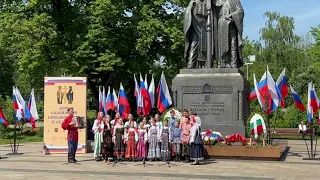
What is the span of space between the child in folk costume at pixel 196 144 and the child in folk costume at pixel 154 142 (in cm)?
127

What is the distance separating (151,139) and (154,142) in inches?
5.4

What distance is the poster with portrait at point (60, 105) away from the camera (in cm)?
1855

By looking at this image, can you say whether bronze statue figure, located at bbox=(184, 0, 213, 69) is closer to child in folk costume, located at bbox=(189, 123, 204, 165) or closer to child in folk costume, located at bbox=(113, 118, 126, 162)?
child in folk costume, located at bbox=(113, 118, 126, 162)

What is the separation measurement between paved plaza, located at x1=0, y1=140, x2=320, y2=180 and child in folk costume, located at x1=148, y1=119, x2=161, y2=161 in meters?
0.44

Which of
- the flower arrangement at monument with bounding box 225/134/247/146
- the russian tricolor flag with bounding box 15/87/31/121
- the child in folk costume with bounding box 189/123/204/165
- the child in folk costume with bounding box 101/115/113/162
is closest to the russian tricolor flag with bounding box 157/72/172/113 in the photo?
the child in folk costume with bounding box 101/115/113/162

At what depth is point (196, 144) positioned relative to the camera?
48.4ft

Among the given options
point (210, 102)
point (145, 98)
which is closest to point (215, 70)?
point (210, 102)

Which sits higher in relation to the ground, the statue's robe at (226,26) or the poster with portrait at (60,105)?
the statue's robe at (226,26)

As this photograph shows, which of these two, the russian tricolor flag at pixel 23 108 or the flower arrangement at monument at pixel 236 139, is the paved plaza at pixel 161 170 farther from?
the russian tricolor flag at pixel 23 108

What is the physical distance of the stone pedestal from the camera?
17.6 metres

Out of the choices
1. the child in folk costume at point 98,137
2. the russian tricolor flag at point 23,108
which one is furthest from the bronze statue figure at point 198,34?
the russian tricolor flag at point 23,108

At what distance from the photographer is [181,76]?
60.7 ft

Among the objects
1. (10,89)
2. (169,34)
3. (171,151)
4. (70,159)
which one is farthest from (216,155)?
(10,89)

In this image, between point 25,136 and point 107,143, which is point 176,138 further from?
point 25,136
